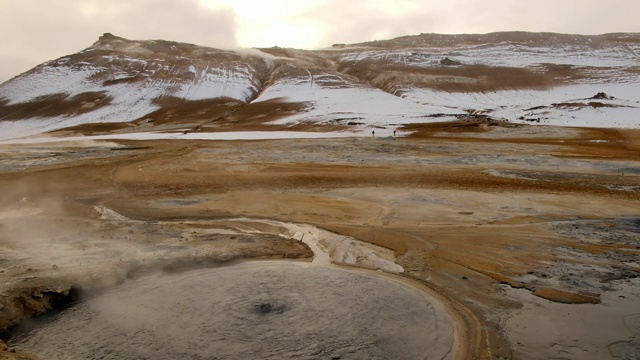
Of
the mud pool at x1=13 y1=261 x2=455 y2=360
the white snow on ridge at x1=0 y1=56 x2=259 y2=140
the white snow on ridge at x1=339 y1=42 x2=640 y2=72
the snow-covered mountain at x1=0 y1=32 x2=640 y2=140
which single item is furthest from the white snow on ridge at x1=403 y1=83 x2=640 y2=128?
the mud pool at x1=13 y1=261 x2=455 y2=360

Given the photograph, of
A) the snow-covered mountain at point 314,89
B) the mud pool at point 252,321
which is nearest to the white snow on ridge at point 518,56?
the snow-covered mountain at point 314,89

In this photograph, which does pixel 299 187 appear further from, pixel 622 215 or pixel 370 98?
pixel 370 98

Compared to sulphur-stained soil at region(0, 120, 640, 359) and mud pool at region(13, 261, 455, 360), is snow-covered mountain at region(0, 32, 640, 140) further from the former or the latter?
mud pool at region(13, 261, 455, 360)

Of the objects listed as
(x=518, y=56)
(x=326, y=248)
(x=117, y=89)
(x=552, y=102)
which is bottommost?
(x=326, y=248)

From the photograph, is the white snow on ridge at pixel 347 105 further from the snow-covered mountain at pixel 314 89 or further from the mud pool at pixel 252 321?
the mud pool at pixel 252 321

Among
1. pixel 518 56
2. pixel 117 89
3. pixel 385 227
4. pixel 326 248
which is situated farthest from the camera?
pixel 518 56

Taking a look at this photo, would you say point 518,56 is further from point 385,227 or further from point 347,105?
point 385,227

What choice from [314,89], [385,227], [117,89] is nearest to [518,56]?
[314,89]
